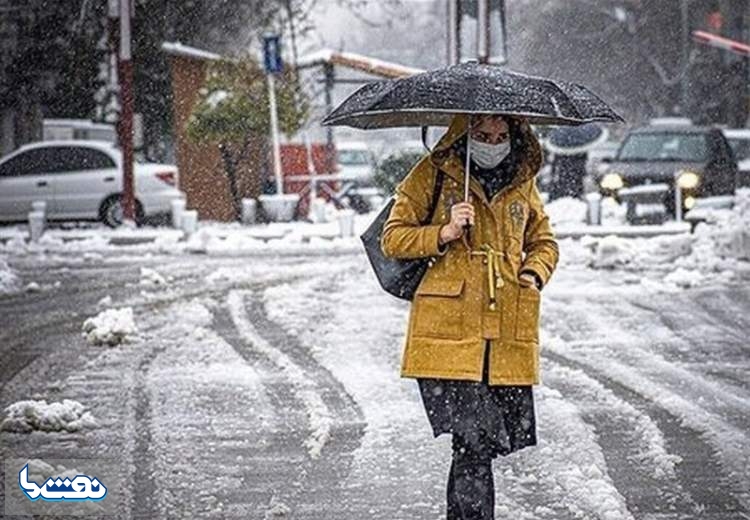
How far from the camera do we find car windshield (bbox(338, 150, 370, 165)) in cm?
3844

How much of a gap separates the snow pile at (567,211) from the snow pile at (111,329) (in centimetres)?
1438

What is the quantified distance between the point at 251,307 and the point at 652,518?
28.5 feet

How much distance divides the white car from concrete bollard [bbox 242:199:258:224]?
4.24 feet

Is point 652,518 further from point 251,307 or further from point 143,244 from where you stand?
point 143,244

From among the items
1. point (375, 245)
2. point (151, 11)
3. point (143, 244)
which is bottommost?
point (143, 244)

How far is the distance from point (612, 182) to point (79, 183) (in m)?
9.11

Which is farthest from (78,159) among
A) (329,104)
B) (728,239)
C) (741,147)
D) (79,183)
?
(741,147)

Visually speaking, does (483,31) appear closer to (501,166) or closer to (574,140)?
(574,140)

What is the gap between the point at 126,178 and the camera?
89.9 ft

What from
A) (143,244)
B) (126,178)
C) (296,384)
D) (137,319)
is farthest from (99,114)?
(296,384)

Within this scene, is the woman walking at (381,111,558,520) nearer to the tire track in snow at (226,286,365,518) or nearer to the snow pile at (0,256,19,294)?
the tire track in snow at (226,286,365,518)

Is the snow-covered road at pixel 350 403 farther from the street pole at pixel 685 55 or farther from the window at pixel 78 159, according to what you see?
the street pole at pixel 685 55

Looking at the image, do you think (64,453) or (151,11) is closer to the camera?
(64,453)

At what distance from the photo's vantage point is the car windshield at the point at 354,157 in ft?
126
